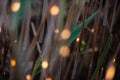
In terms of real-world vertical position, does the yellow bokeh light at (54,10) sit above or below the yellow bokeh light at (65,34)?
above

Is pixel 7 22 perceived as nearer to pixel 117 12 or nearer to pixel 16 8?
pixel 16 8

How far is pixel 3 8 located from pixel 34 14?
0.50 metres

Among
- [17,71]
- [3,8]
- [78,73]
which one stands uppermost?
[3,8]

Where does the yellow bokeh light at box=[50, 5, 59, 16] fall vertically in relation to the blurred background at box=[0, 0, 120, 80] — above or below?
above

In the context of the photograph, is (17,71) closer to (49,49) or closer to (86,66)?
(49,49)

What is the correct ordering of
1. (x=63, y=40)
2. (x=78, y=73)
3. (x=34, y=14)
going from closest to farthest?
(x=63, y=40) < (x=78, y=73) < (x=34, y=14)

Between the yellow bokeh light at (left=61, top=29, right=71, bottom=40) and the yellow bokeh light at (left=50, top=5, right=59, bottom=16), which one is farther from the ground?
the yellow bokeh light at (left=50, top=5, right=59, bottom=16)

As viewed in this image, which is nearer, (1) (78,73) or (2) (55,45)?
(2) (55,45)

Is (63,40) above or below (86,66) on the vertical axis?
above

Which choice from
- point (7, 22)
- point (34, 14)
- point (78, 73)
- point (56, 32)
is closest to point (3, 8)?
point (7, 22)

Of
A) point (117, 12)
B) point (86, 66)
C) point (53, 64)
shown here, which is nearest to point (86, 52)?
point (86, 66)

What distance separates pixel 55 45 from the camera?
1.85 feet

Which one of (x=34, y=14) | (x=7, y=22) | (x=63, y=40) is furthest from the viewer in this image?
(x=34, y=14)

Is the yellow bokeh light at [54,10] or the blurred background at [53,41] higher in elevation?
the yellow bokeh light at [54,10]
